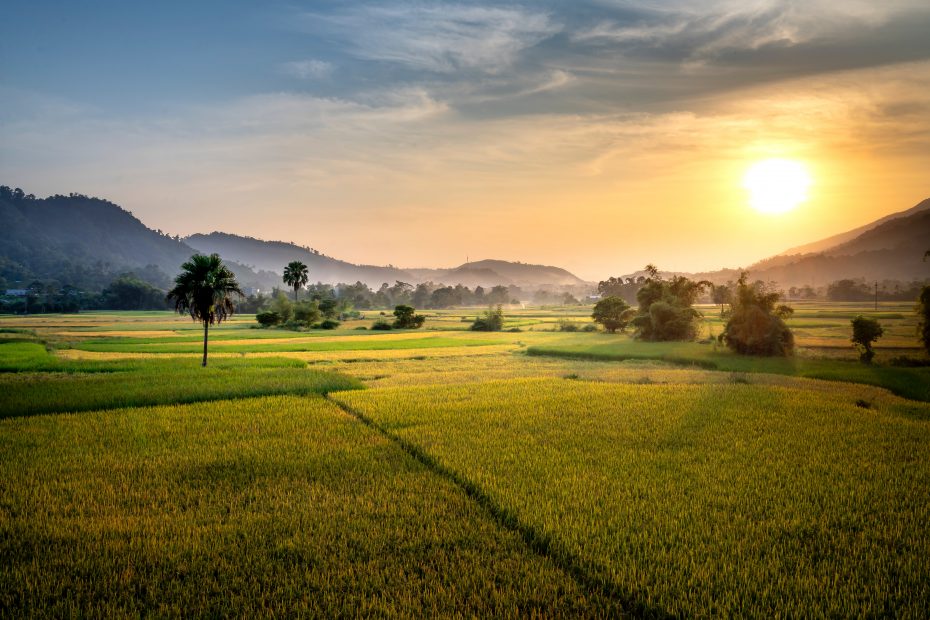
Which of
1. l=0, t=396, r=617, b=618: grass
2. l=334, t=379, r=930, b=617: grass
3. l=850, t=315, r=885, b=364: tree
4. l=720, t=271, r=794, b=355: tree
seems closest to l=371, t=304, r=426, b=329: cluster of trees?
l=720, t=271, r=794, b=355: tree

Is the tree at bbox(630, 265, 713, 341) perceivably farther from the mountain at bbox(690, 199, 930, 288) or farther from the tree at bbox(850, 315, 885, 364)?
the mountain at bbox(690, 199, 930, 288)

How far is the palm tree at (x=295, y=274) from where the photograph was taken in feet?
294

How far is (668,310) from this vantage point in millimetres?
52625

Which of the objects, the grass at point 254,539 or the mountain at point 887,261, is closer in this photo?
the grass at point 254,539

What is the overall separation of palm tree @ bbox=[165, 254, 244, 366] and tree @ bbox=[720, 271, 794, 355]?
37.9m

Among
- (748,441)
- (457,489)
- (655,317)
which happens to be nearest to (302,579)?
(457,489)

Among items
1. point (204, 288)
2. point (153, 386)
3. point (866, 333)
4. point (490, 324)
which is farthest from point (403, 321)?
point (866, 333)

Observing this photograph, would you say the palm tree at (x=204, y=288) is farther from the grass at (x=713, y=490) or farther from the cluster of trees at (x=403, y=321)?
the cluster of trees at (x=403, y=321)

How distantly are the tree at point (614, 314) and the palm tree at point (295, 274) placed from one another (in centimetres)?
5226

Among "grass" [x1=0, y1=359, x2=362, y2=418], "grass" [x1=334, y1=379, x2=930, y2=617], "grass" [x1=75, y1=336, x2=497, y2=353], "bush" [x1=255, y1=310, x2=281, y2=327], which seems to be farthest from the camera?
"bush" [x1=255, y1=310, x2=281, y2=327]

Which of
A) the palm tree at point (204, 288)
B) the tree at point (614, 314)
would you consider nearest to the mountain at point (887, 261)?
the tree at point (614, 314)

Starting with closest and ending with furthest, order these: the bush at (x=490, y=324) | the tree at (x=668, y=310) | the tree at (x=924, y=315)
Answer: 1. the tree at (x=924, y=315)
2. the tree at (x=668, y=310)
3. the bush at (x=490, y=324)

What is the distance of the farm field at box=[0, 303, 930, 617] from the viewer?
636 cm

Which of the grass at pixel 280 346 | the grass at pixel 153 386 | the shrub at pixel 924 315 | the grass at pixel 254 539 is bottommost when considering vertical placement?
the grass at pixel 280 346
